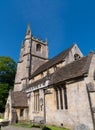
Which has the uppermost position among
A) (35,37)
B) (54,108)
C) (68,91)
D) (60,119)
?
(35,37)

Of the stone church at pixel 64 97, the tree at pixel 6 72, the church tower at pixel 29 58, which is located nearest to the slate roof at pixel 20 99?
the stone church at pixel 64 97

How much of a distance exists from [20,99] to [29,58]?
11977 mm

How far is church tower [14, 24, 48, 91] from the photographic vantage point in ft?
102

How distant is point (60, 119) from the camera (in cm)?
1525

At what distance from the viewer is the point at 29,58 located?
3238 centimetres

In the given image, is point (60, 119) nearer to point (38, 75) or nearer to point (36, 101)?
point (36, 101)

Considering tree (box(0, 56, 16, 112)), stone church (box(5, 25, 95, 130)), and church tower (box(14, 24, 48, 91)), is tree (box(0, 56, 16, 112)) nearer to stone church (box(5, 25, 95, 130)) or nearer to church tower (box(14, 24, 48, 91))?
church tower (box(14, 24, 48, 91))

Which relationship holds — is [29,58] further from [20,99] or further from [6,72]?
[20,99]

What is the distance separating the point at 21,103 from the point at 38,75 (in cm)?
694

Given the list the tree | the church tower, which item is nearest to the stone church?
the church tower

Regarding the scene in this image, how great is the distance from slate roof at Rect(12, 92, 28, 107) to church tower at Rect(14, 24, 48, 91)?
436 cm

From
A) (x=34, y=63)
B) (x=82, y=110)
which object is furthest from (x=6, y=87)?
(x=82, y=110)

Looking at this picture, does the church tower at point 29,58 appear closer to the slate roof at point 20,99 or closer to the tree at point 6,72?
the slate roof at point 20,99

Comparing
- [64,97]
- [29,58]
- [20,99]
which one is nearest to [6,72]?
[29,58]
